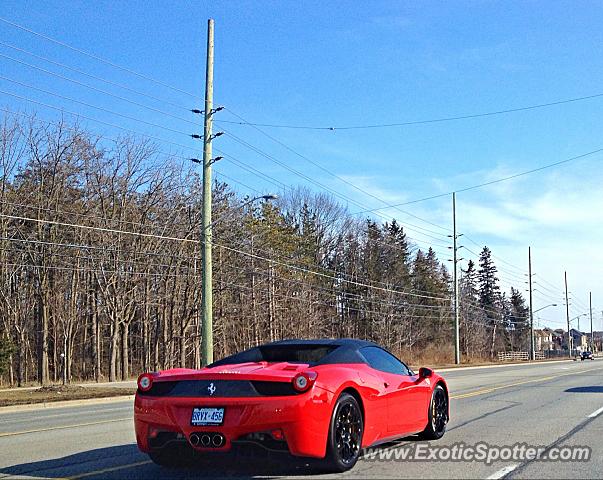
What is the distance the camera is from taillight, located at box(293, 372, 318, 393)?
6.49 m

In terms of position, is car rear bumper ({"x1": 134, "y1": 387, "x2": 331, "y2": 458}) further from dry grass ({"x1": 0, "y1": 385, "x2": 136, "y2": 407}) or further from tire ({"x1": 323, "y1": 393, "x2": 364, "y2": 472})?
dry grass ({"x1": 0, "y1": 385, "x2": 136, "y2": 407})

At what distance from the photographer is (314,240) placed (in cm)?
7175

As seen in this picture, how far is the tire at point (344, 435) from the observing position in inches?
264

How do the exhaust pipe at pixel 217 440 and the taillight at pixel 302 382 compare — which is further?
the taillight at pixel 302 382

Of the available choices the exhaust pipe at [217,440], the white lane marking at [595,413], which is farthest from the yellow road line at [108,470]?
the white lane marking at [595,413]

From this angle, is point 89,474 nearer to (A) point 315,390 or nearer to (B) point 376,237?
(A) point 315,390

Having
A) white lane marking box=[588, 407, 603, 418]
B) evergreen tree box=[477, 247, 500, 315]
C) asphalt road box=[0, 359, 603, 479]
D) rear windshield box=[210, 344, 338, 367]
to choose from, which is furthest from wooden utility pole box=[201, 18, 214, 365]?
evergreen tree box=[477, 247, 500, 315]

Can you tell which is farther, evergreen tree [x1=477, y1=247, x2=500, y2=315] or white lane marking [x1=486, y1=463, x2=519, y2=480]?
evergreen tree [x1=477, y1=247, x2=500, y2=315]

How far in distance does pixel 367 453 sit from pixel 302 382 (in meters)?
2.41

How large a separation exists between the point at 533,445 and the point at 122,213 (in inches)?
1462

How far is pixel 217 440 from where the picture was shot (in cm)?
641

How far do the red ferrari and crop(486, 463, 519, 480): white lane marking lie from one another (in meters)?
1.23

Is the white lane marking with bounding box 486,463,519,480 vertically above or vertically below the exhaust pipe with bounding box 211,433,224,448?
below

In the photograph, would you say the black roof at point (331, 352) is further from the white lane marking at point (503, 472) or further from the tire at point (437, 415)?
the white lane marking at point (503, 472)
